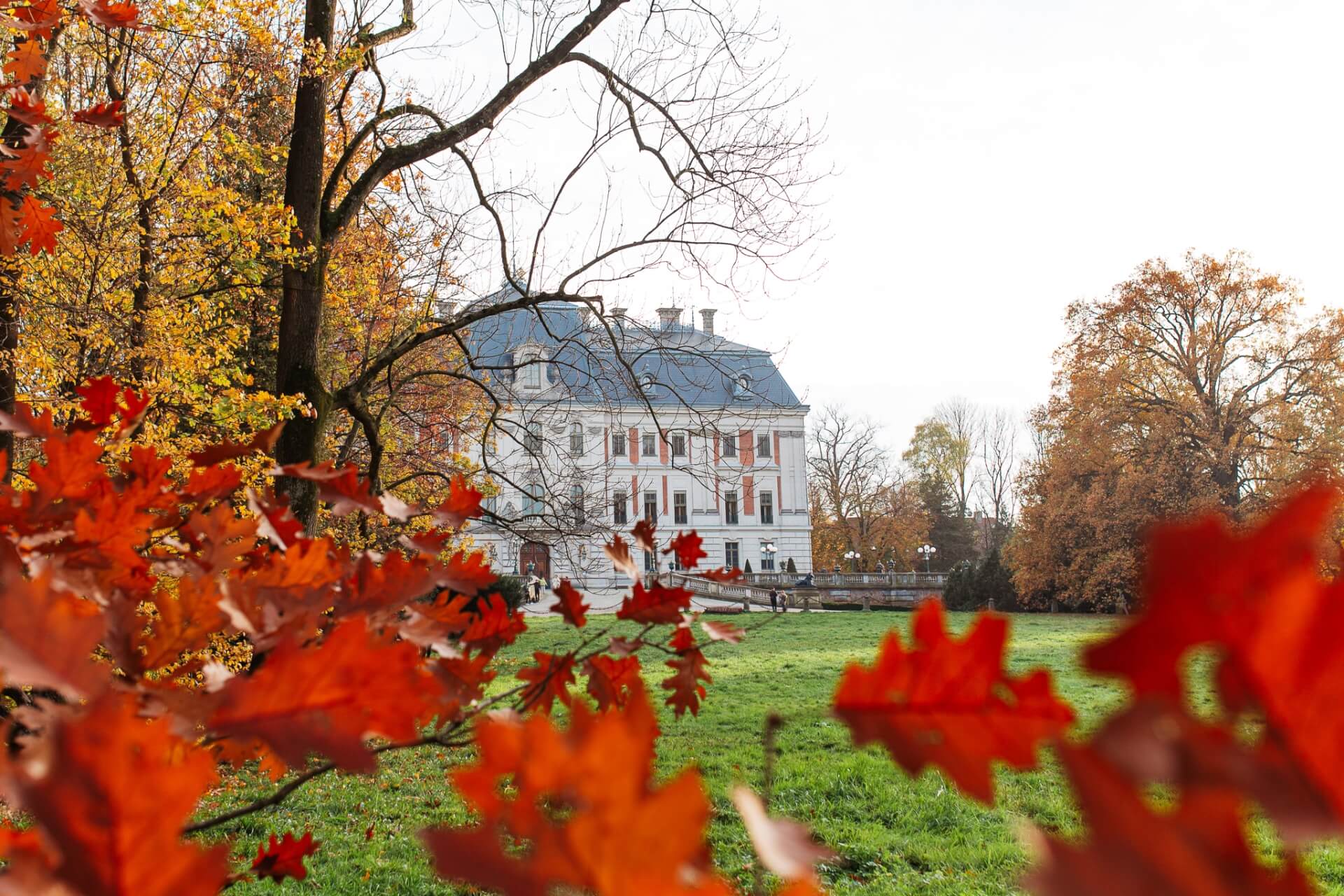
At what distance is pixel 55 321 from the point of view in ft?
16.3

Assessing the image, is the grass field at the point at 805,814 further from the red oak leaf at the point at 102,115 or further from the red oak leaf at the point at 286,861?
the red oak leaf at the point at 102,115

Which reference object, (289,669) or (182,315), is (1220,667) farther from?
(182,315)

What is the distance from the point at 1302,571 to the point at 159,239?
668cm

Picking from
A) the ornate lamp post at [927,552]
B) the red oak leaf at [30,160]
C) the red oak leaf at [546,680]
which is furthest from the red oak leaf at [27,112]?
the ornate lamp post at [927,552]

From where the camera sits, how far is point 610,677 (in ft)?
3.18

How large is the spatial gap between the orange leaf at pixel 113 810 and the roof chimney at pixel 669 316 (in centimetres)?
701

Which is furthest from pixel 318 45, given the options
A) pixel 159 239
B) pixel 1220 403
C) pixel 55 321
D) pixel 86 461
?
pixel 1220 403

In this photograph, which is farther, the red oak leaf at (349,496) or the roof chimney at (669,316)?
the roof chimney at (669,316)

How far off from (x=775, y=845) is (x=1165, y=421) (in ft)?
74.4

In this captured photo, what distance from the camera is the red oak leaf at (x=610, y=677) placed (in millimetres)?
925

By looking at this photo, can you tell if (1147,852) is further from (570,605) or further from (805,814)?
(805,814)

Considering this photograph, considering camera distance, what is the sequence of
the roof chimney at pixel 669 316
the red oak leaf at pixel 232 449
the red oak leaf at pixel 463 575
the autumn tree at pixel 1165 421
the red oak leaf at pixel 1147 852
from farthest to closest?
the autumn tree at pixel 1165 421 < the roof chimney at pixel 669 316 < the red oak leaf at pixel 232 449 < the red oak leaf at pixel 463 575 < the red oak leaf at pixel 1147 852

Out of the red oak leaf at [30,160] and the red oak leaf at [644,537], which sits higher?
the red oak leaf at [30,160]

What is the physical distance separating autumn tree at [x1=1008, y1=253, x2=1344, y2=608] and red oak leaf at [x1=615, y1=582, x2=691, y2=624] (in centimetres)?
2000
